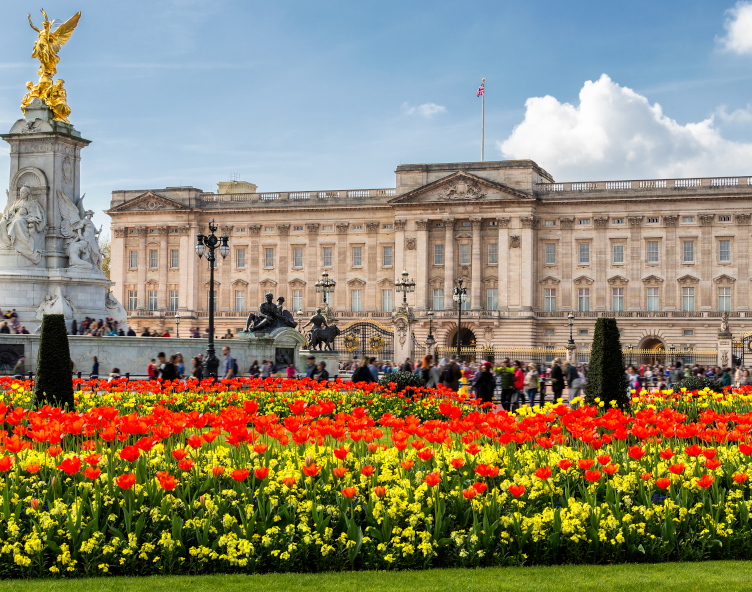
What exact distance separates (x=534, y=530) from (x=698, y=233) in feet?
210

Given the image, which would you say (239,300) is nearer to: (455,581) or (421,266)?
(421,266)

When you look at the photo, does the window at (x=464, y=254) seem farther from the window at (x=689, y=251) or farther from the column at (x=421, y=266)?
the window at (x=689, y=251)

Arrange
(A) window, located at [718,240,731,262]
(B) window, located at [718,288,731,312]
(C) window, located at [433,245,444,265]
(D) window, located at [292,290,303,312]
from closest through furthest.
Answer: (B) window, located at [718,288,731,312] → (A) window, located at [718,240,731,262] → (C) window, located at [433,245,444,265] → (D) window, located at [292,290,303,312]

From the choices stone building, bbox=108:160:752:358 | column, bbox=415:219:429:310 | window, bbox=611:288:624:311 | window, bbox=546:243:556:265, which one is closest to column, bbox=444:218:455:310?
stone building, bbox=108:160:752:358

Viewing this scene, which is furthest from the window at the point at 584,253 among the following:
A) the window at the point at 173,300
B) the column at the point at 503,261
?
A: the window at the point at 173,300

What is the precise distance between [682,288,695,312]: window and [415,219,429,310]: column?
19.8 metres

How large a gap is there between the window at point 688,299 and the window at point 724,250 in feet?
10.4

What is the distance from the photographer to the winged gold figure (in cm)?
2817

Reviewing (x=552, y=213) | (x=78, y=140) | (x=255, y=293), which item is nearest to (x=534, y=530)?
(x=78, y=140)

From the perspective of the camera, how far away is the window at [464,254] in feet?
237

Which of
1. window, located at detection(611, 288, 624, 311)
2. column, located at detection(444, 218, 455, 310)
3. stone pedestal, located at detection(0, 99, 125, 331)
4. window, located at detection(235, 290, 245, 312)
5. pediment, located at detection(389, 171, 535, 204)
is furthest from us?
window, located at detection(235, 290, 245, 312)

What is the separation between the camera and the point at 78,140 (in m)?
29.3

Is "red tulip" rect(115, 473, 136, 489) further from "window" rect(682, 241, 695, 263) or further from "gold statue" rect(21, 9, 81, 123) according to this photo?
"window" rect(682, 241, 695, 263)

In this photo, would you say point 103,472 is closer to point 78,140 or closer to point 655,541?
point 655,541
